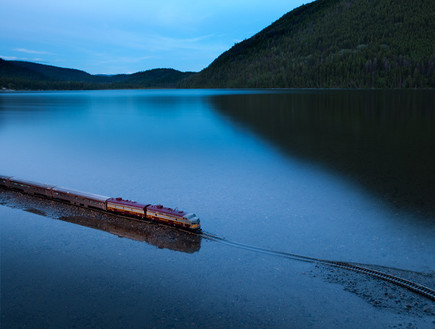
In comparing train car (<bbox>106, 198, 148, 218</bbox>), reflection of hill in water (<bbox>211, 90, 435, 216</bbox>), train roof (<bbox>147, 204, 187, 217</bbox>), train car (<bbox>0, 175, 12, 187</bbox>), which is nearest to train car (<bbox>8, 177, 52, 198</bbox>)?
train car (<bbox>0, 175, 12, 187</bbox>)

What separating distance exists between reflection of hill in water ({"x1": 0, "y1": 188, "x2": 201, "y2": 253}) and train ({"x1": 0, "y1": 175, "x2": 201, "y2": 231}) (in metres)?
0.48

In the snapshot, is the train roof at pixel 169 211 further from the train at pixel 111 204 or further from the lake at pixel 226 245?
the lake at pixel 226 245

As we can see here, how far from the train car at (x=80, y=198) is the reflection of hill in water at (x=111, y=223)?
50 centimetres

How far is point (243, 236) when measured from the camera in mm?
23828

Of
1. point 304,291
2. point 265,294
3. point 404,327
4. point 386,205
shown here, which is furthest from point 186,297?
point 386,205

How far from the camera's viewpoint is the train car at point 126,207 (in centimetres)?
2623

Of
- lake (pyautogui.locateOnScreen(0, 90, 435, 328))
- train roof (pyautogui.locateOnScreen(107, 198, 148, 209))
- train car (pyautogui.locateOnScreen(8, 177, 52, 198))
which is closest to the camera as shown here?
lake (pyautogui.locateOnScreen(0, 90, 435, 328))

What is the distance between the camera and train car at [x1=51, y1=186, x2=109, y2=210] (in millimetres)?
28391

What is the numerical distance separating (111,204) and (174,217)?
6.32 meters

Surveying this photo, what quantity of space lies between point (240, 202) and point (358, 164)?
20.4 meters

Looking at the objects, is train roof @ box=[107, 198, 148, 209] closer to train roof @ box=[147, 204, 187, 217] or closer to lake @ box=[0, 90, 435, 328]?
train roof @ box=[147, 204, 187, 217]

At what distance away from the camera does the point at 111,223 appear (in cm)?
2661

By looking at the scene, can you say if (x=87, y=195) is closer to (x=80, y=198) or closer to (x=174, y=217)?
(x=80, y=198)

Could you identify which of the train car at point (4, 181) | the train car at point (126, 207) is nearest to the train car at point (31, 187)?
the train car at point (4, 181)
